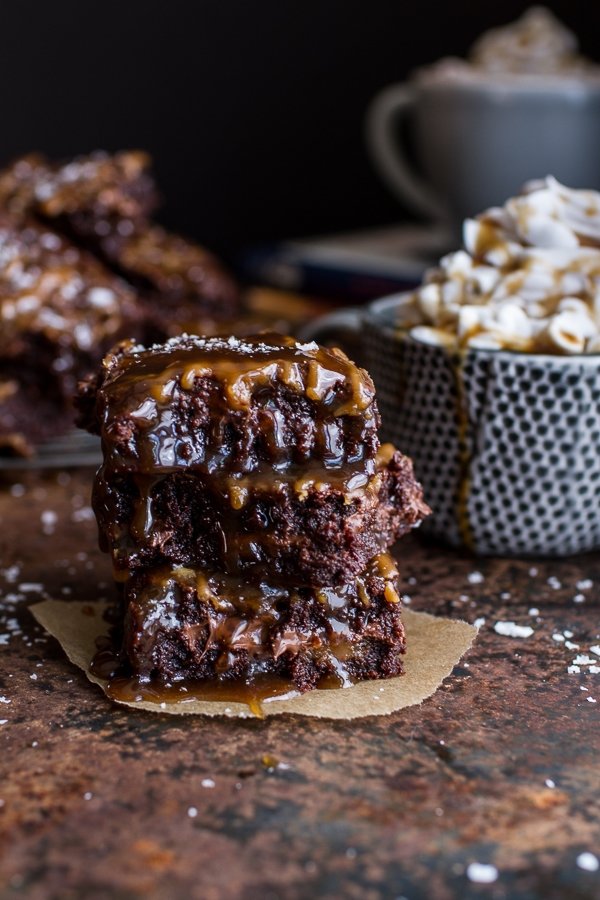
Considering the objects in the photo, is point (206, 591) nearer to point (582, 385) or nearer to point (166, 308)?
point (582, 385)

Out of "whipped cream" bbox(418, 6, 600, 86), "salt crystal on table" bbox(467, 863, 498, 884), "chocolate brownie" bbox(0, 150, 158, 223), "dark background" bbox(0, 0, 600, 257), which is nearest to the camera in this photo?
"salt crystal on table" bbox(467, 863, 498, 884)

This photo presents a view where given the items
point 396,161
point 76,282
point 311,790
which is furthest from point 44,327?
point 396,161

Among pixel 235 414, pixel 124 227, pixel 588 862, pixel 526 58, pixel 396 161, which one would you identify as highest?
pixel 526 58

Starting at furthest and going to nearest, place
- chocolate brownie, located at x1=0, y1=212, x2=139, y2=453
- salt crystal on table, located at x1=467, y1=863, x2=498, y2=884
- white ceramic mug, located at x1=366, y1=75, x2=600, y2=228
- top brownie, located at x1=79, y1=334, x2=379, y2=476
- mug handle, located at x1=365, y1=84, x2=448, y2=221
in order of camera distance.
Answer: mug handle, located at x1=365, y1=84, x2=448, y2=221 → white ceramic mug, located at x1=366, y1=75, x2=600, y2=228 → chocolate brownie, located at x1=0, y1=212, x2=139, y2=453 → top brownie, located at x1=79, y1=334, x2=379, y2=476 → salt crystal on table, located at x1=467, y1=863, x2=498, y2=884

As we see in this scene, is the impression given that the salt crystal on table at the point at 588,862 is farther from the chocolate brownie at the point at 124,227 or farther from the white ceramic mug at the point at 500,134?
the white ceramic mug at the point at 500,134

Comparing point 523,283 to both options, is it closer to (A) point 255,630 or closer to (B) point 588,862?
(A) point 255,630

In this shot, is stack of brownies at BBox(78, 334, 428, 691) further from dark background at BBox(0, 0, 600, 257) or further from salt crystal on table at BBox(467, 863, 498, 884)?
dark background at BBox(0, 0, 600, 257)

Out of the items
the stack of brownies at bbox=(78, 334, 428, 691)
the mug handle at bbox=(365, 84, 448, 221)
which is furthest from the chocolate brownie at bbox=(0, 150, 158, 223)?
the stack of brownies at bbox=(78, 334, 428, 691)
